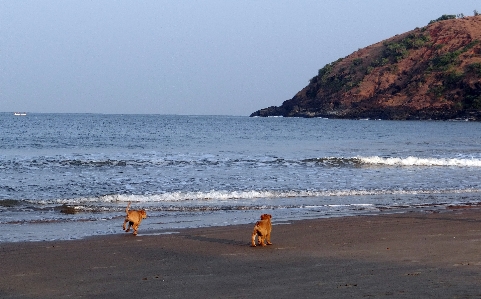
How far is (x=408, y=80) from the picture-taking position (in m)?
89.6

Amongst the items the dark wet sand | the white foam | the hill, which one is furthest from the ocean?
the hill

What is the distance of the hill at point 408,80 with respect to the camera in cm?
8219

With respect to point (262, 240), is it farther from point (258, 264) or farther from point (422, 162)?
point (422, 162)

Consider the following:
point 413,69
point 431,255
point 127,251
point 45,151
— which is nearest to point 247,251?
point 127,251

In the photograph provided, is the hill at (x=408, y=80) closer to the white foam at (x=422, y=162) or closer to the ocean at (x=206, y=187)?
the ocean at (x=206, y=187)

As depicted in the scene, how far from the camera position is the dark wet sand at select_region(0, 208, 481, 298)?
6.46m

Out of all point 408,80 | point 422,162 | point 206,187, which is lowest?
point 206,187

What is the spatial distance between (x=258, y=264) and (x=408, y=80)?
8593cm

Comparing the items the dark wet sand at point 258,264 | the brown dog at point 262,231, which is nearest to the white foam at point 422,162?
the dark wet sand at point 258,264

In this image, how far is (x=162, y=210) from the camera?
13789 mm

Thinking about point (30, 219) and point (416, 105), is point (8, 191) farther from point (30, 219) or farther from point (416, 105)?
point (416, 105)

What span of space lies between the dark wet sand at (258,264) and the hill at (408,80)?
241 ft

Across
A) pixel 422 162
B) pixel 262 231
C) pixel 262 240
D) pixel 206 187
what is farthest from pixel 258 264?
pixel 422 162

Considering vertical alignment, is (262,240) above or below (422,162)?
below
